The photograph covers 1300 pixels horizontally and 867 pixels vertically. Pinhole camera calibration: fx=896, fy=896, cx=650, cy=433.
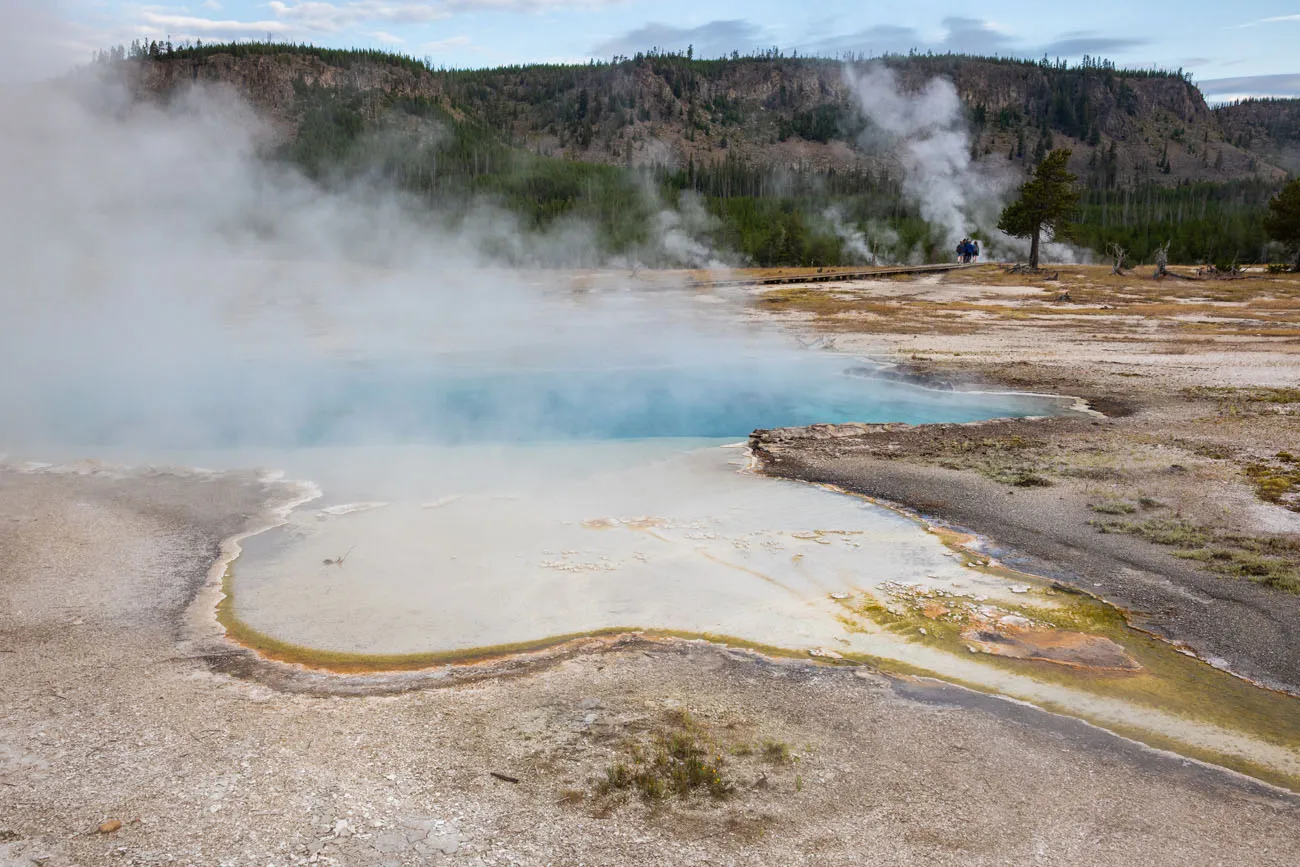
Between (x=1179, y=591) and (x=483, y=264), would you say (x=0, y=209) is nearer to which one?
(x=1179, y=591)

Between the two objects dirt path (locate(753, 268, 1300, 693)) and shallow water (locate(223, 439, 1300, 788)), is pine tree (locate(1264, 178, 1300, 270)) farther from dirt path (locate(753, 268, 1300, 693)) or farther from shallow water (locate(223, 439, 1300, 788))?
shallow water (locate(223, 439, 1300, 788))

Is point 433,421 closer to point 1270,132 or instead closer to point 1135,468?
point 1135,468

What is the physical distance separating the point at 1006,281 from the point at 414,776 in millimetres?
44820

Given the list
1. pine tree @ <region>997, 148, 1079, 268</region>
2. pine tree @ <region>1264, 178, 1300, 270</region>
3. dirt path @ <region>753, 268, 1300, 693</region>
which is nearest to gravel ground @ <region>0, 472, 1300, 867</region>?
dirt path @ <region>753, 268, 1300, 693</region>

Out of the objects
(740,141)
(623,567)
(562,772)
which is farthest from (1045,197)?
(740,141)

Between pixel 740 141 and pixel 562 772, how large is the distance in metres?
170

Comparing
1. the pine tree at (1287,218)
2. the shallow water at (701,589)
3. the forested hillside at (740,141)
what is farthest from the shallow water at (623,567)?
the pine tree at (1287,218)

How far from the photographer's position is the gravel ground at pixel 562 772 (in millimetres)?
4035

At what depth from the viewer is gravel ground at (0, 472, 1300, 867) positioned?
13.2 feet

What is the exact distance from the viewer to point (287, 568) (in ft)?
24.7

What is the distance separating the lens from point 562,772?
4.61m

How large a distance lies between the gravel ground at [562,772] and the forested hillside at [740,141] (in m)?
11.5

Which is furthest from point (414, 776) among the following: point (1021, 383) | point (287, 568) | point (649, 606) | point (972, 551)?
point (1021, 383)

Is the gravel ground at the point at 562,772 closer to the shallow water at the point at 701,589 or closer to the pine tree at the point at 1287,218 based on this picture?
the shallow water at the point at 701,589
